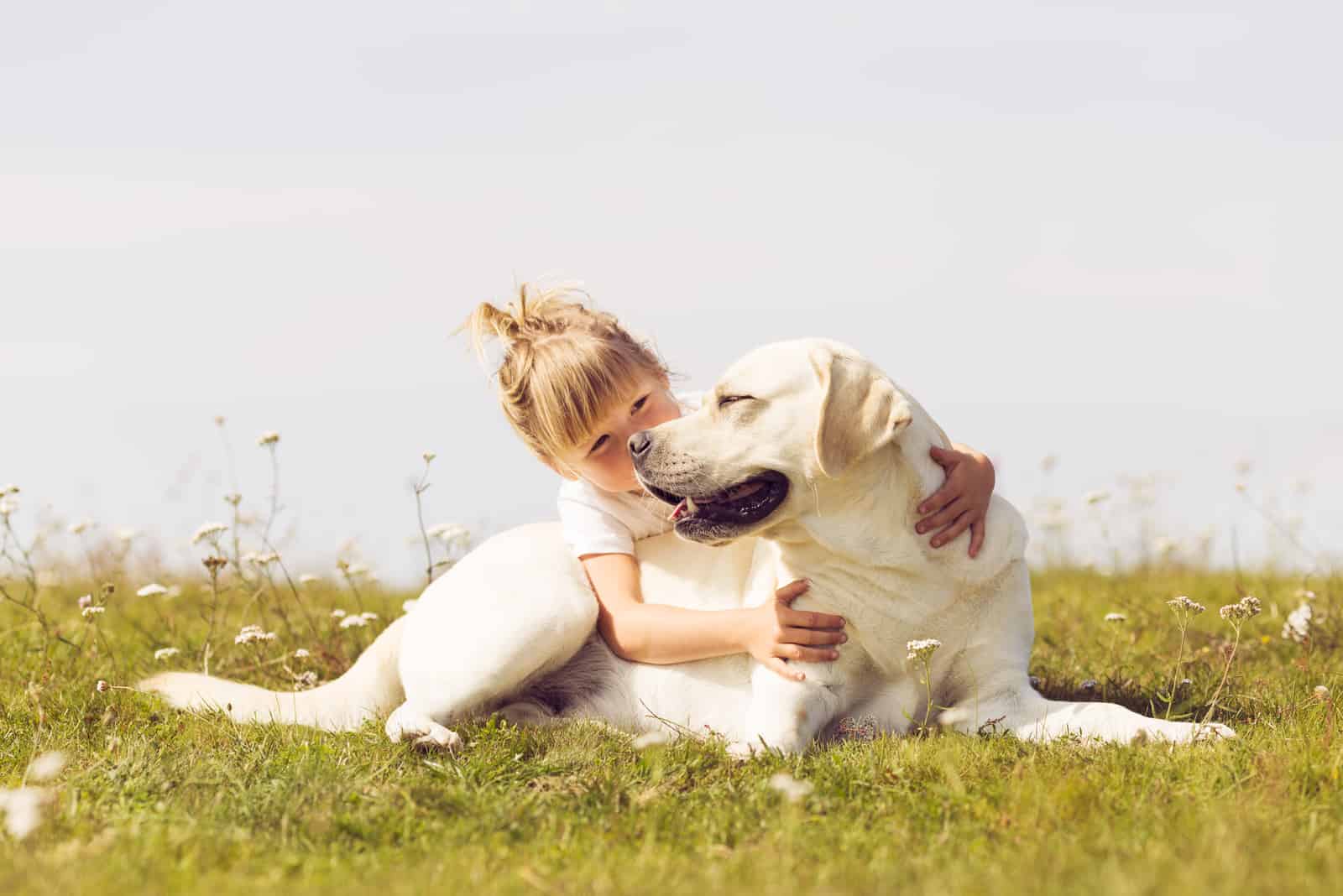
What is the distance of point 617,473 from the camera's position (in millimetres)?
5059

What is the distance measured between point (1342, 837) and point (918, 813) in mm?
1039

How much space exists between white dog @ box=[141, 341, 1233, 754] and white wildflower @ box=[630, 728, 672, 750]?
0.05m

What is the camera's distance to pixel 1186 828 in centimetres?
322

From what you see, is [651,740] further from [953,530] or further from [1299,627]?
[1299,627]

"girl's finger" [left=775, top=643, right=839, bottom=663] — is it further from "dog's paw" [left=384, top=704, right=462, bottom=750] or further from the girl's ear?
the girl's ear

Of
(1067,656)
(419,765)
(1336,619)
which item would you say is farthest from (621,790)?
(1336,619)

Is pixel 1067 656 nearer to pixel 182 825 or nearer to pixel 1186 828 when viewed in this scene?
pixel 1186 828

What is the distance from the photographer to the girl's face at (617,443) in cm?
505

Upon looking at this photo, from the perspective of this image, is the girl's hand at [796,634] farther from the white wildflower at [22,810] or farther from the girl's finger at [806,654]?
the white wildflower at [22,810]

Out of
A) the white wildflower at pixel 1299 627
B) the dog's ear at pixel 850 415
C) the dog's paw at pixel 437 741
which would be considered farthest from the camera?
the white wildflower at pixel 1299 627

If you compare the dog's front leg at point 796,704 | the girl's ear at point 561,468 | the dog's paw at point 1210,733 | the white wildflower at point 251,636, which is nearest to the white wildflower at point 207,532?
the white wildflower at point 251,636

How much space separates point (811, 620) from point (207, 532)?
120 inches

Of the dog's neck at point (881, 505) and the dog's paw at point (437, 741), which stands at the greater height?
the dog's neck at point (881, 505)

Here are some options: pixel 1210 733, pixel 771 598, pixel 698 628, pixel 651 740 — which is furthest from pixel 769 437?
pixel 1210 733
